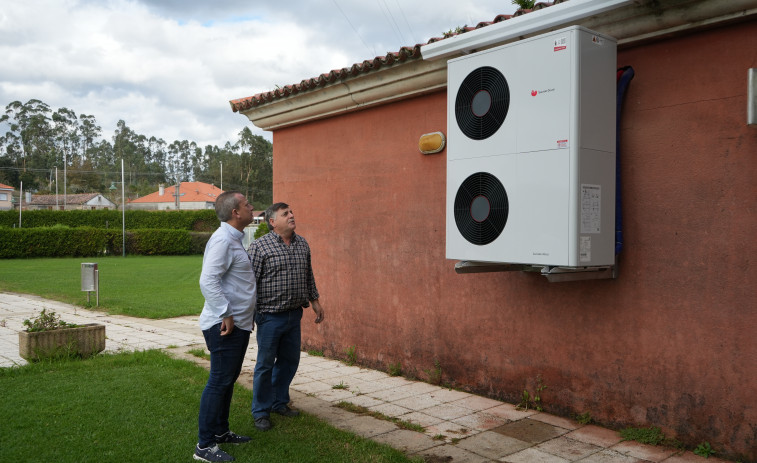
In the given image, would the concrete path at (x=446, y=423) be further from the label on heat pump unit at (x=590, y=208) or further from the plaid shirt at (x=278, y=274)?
the label on heat pump unit at (x=590, y=208)

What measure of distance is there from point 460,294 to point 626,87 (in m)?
2.48

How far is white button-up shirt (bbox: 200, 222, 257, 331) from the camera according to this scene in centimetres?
408

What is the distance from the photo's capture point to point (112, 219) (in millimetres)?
38625

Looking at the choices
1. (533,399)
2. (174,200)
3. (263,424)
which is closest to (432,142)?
(533,399)

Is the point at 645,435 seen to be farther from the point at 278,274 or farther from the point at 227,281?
the point at 227,281

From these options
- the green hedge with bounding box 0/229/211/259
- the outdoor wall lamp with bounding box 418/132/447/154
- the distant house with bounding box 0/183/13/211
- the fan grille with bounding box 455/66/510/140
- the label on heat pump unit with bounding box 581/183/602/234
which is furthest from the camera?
the distant house with bounding box 0/183/13/211

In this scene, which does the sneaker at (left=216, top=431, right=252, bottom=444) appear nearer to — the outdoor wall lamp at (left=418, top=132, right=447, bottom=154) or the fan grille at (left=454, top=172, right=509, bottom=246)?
the fan grille at (left=454, top=172, right=509, bottom=246)

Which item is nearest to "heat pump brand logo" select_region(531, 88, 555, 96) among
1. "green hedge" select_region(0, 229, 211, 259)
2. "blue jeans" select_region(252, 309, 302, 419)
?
"blue jeans" select_region(252, 309, 302, 419)

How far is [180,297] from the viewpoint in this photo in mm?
14812

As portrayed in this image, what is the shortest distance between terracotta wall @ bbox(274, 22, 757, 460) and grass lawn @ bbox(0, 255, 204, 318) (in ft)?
23.7

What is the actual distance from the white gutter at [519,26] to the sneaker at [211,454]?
11.9 ft

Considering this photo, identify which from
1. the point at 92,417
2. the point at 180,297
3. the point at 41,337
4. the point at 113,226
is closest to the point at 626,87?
the point at 92,417

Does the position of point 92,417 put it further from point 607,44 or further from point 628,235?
point 607,44

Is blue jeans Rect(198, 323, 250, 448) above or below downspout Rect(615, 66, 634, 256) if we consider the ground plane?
below
